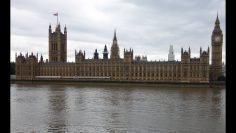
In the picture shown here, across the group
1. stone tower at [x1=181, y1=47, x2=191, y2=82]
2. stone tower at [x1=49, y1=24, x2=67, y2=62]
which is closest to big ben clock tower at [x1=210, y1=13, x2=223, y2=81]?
stone tower at [x1=181, y1=47, x2=191, y2=82]

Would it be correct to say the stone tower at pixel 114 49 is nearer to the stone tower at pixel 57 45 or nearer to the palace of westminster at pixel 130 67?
the palace of westminster at pixel 130 67

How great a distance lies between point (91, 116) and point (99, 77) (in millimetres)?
60396

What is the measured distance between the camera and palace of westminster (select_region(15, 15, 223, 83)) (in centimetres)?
7544

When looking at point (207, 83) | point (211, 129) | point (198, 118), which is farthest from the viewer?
point (207, 83)

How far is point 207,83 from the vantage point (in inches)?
2756

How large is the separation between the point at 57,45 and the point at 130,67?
33.4 metres

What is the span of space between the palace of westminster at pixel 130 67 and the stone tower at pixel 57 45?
10291 mm

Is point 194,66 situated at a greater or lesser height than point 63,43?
lesser

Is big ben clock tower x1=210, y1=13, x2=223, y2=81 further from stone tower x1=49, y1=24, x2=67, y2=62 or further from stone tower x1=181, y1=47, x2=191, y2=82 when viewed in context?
stone tower x1=49, y1=24, x2=67, y2=62

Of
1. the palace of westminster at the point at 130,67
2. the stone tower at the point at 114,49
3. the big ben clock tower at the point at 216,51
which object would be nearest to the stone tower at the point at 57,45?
the palace of westminster at the point at 130,67

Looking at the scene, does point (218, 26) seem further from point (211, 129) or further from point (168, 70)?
point (211, 129)

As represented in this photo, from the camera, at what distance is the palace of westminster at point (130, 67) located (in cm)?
7544
